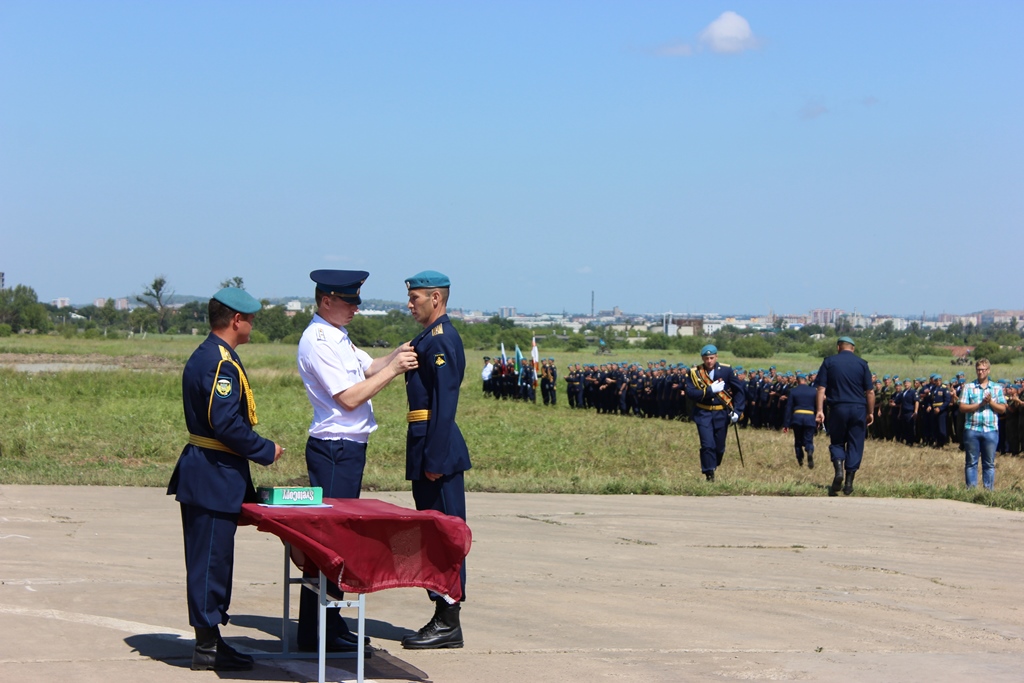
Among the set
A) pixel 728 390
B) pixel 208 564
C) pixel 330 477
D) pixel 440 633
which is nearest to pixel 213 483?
pixel 208 564

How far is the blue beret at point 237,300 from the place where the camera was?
563cm

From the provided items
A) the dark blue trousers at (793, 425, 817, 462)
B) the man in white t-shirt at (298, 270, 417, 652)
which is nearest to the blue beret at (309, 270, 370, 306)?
the man in white t-shirt at (298, 270, 417, 652)

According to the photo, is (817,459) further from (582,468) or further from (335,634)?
(335,634)

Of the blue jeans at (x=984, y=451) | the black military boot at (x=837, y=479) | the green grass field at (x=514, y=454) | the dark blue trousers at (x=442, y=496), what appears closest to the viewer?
the dark blue trousers at (x=442, y=496)

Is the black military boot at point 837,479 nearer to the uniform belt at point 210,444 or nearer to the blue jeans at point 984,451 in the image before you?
the blue jeans at point 984,451

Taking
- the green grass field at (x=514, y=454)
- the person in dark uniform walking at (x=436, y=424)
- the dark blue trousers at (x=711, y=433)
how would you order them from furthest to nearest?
the dark blue trousers at (x=711, y=433), the green grass field at (x=514, y=454), the person in dark uniform walking at (x=436, y=424)

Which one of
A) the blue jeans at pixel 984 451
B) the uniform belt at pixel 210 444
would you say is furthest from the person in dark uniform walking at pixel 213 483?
the blue jeans at pixel 984 451

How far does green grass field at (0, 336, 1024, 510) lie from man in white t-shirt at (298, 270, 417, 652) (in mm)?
6921

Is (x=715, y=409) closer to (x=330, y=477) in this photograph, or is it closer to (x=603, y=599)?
(x=603, y=599)

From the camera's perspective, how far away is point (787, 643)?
619 centimetres

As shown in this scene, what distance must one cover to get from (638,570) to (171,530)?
3853mm

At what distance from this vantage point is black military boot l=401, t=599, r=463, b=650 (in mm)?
5895

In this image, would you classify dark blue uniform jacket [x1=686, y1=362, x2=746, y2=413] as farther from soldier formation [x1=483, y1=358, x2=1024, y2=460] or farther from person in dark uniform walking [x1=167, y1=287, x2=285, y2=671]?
person in dark uniform walking [x1=167, y1=287, x2=285, y2=671]

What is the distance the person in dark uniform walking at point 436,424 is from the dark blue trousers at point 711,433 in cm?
836
